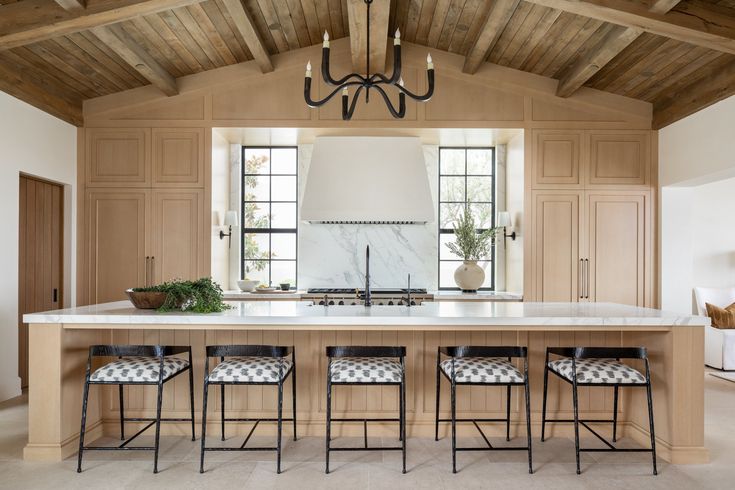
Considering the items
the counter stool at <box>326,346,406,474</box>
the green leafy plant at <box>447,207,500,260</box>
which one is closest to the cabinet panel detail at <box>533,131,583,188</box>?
the green leafy plant at <box>447,207,500,260</box>

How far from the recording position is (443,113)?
4.91m

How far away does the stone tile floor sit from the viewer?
2658 millimetres

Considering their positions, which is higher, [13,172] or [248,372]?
[13,172]

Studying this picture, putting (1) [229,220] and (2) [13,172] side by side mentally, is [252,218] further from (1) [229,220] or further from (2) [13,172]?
(2) [13,172]

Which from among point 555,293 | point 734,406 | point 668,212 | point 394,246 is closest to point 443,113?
point 394,246

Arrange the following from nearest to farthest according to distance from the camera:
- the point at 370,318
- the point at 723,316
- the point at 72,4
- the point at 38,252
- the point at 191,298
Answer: the point at 370,318
the point at 191,298
the point at 72,4
the point at 38,252
the point at 723,316

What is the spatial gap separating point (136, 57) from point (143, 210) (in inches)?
58.7

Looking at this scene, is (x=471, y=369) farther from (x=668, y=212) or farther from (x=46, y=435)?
(x=668, y=212)

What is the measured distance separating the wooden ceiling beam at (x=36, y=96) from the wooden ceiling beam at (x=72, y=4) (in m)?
1.10

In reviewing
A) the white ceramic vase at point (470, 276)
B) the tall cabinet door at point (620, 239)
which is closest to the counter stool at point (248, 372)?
the white ceramic vase at point (470, 276)

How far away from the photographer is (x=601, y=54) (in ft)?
13.0

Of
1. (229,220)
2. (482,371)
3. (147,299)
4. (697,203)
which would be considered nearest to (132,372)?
(147,299)

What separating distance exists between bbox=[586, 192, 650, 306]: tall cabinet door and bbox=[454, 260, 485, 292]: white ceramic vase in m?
1.08

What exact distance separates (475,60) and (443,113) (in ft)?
1.87
